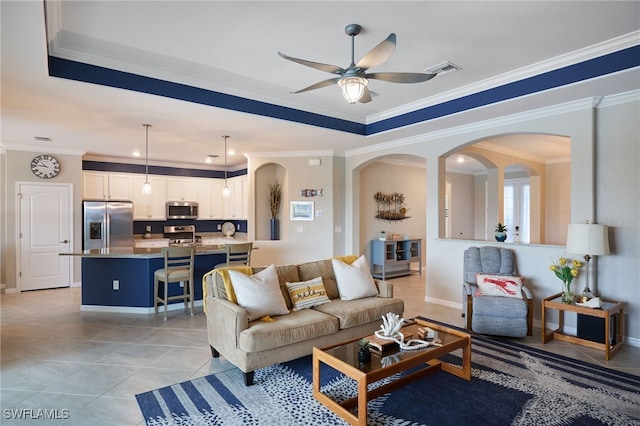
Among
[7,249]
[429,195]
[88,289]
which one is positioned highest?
[429,195]

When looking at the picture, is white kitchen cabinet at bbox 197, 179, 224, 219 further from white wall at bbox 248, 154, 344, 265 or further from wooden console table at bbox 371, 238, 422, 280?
wooden console table at bbox 371, 238, 422, 280

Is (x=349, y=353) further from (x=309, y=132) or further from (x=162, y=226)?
(x=162, y=226)

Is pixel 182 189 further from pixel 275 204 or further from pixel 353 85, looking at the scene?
pixel 353 85

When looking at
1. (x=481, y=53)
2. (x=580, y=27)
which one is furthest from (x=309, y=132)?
(x=580, y=27)

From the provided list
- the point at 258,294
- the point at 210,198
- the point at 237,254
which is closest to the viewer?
the point at 258,294

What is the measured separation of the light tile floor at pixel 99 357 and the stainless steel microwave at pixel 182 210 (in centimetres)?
328

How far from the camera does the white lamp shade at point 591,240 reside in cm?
356

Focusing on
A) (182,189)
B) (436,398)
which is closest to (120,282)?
(182,189)

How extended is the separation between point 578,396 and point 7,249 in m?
8.10

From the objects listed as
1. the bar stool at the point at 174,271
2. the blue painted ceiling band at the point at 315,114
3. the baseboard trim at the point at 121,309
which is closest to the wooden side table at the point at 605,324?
the blue painted ceiling band at the point at 315,114

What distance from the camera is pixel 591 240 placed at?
3576 millimetres

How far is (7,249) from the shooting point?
608cm

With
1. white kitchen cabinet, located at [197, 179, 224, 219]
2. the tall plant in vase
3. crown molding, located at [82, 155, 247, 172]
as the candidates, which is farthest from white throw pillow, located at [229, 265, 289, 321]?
white kitchen cabinet, located at [197, 179, 224, 219]

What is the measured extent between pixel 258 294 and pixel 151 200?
5.92 m
